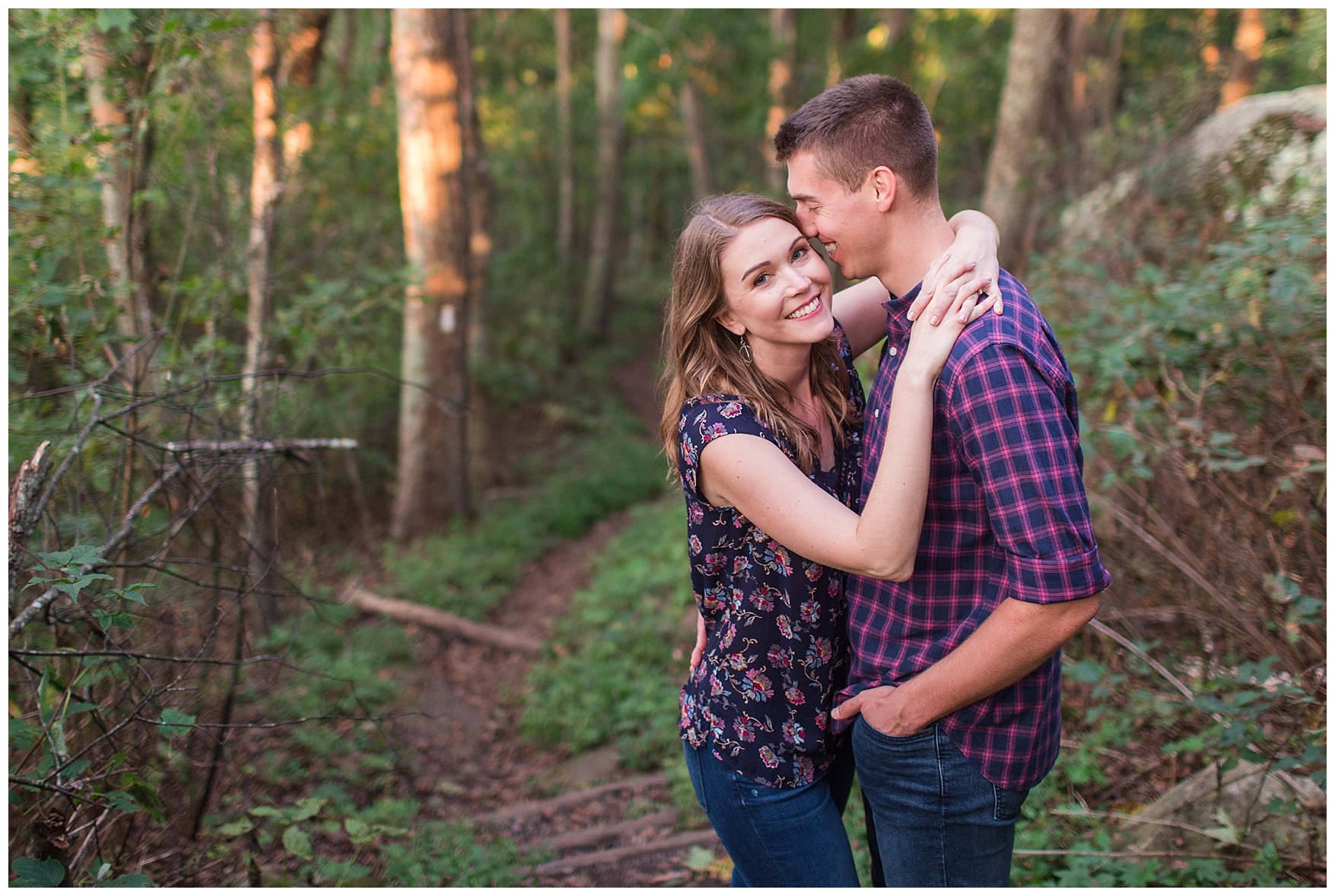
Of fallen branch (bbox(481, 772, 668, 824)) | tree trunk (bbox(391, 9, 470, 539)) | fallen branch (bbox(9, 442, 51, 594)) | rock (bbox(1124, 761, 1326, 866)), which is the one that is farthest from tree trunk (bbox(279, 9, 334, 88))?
rock (bbox(1124, 761, 1326, 866))

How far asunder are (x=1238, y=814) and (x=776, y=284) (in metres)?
2.66

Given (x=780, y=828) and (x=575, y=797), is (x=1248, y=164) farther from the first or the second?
(x=780, y=828)

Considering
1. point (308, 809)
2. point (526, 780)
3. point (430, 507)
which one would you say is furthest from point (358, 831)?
point (430, 507)

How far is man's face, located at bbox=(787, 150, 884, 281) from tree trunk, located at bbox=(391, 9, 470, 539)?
5.89 meters

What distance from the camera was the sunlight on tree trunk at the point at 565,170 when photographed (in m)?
16.1

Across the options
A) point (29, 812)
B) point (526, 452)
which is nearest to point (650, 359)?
point (526, 452)

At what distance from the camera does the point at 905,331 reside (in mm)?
2043

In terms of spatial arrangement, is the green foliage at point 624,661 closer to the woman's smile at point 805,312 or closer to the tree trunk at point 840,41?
the woman's smile at point 805,312

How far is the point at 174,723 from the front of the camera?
2.55 meters

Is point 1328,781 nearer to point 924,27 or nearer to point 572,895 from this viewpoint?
point 572,895

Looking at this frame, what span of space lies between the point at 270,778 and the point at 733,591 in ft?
9.85

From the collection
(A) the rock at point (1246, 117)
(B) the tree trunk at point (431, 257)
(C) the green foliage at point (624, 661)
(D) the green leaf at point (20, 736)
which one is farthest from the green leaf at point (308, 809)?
(A) the rock at point (1246, 117)

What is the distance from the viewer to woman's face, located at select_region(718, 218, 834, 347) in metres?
2.12

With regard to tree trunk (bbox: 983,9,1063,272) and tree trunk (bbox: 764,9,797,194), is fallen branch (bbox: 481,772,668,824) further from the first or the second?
tree trunk (bbox: 764,9,797,194)
